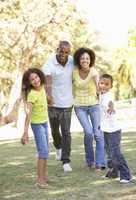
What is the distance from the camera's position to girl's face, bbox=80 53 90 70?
8.28 meters

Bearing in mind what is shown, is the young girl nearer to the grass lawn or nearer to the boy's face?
the grass lawn

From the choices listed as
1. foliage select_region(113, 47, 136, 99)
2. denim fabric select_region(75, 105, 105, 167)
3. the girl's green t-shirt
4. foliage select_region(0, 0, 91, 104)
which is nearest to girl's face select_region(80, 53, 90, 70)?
denim fabric select_region(75, 105, 105, 167)

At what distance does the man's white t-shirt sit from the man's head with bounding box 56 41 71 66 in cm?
101

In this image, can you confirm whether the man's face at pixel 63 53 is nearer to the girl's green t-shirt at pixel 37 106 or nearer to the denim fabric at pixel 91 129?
the denim fabric at pixel 91 129

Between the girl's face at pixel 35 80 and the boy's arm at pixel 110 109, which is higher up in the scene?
the girl's face at pixel 35 80

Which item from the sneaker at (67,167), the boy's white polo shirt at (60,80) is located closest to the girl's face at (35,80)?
the boy's white polo shirt at (60,80)

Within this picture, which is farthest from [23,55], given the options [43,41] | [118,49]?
[118,49]

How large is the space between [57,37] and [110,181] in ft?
Answer: 67.7

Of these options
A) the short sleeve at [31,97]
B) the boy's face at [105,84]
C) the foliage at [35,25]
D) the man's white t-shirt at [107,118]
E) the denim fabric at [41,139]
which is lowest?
the denim fabric at [41,139]

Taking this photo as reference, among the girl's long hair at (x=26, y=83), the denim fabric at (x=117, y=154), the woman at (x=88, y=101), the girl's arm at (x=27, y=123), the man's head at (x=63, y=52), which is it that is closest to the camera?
the girl's arm at (x=27, y=123)

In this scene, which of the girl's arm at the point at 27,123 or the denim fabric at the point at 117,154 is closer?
the girl's arm at the point at 27,123

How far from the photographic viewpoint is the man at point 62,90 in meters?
8.30

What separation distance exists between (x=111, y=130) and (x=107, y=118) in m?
0.17

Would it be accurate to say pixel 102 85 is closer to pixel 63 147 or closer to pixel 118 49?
pixel 63 147
